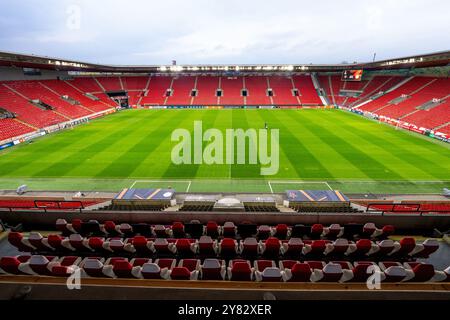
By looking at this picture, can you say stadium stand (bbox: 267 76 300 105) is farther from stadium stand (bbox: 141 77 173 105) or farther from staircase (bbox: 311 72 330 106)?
stadium stand (bbox: 141 77 173 105)

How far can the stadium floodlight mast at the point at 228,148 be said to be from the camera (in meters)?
23.6

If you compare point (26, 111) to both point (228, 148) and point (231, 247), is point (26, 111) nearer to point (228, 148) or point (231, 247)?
point (228, 148)

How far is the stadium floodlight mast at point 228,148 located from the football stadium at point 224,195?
25 centimetres

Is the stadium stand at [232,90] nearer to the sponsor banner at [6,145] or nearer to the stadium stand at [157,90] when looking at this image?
the stadium stand at [157,90]

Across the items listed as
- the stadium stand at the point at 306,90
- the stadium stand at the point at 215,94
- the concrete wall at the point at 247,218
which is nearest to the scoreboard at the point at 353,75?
the stadium stand at the point at 215,94

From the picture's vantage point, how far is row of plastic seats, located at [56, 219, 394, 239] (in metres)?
7.99

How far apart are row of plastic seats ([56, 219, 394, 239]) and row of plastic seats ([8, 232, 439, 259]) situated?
0.81m

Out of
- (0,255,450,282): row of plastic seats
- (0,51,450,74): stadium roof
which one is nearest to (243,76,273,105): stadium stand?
(0,51,450,74): stadium roof

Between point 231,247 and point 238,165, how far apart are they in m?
16.0

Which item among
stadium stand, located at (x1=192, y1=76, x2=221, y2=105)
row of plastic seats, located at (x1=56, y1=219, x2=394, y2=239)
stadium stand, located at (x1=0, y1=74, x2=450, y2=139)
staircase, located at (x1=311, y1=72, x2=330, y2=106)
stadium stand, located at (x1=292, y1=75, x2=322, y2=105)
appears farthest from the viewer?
stadium stand, located at (x1=192, y1=76, x2=221, y2=105)

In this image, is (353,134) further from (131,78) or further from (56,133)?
(131,78)

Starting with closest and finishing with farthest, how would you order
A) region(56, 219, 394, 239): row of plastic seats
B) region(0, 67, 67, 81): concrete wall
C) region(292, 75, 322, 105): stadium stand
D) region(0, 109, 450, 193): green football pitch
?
1. region(56, 219, 394, 239): row of plastic seats
2. region(0, 109, 450, 193): green football pitch
3. region(0, 67, 67, 81): concrete wall
4. region(292, 75, 322, 105): stadium stand

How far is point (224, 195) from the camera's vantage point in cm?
1611

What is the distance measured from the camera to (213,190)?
18031 millimetres
